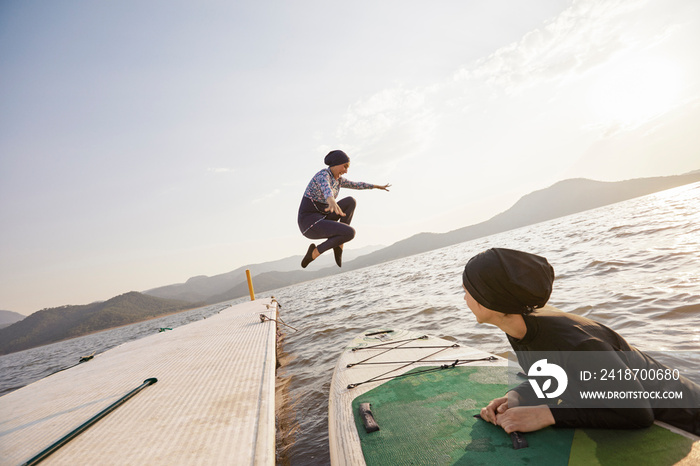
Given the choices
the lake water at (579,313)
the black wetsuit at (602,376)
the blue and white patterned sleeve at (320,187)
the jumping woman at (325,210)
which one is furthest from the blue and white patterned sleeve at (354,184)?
the lake water at (579,313)

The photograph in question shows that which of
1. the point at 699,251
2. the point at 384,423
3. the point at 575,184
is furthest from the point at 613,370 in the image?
the point at 575,184

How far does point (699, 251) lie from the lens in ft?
30.3

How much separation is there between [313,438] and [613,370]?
4.15 meters

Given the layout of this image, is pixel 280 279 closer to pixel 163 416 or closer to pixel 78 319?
pixel 78 319

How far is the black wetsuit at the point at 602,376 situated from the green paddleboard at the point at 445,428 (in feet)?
0.48

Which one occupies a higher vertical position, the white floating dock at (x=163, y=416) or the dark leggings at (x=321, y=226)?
the dark leggings at (x=321, y=226)

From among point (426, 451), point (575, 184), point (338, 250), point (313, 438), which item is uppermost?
point (575, 184)

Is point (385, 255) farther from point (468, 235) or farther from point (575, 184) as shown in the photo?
point (575, 184)

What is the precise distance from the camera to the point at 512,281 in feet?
7.31

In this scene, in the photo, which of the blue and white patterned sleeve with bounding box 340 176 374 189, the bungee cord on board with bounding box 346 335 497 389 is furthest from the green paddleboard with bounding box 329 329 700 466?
the blue and white patterned sleeve with bounding box 340 176 374 189

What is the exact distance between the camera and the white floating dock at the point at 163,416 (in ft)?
8.69

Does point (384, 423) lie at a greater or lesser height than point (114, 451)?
lesser

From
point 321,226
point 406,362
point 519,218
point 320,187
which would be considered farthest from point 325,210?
point 519,218

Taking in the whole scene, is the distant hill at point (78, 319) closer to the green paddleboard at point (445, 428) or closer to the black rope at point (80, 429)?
the black rope at point (80, 429)
